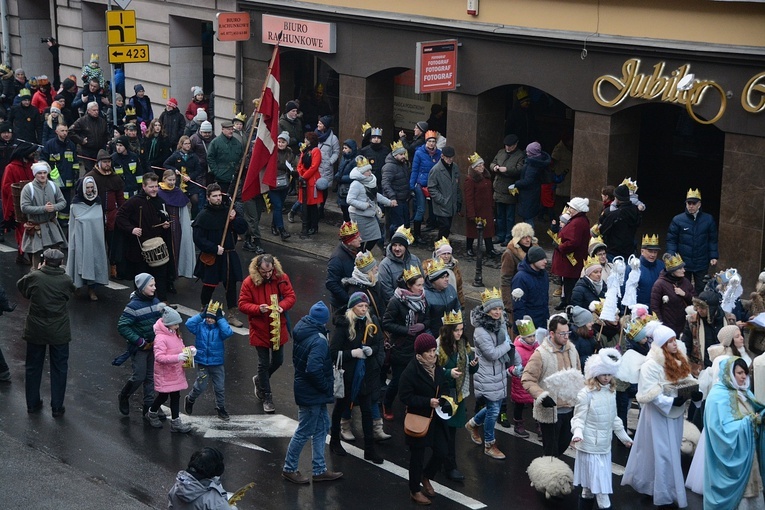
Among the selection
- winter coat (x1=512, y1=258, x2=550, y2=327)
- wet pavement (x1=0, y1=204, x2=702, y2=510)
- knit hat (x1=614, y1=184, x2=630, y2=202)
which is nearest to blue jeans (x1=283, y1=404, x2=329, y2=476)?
wet pavement (x1=0, y1=204, x2=702, y2=510)

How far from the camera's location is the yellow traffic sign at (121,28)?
21938 mm

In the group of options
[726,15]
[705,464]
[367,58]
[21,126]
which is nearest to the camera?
[705,464]

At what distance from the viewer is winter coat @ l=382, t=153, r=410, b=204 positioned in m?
19.3

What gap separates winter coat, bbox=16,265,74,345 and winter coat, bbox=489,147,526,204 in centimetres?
877

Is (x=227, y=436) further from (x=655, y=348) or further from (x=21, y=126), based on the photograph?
(x=21, y=126)

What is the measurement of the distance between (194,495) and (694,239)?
9411mm

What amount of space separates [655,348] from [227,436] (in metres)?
4.28

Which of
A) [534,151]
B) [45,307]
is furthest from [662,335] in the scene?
[534,151]

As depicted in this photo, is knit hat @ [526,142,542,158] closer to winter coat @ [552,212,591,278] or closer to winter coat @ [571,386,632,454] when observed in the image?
winter coat @ [552,212,591,278]

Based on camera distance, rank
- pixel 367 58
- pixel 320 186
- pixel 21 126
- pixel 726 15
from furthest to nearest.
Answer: pixel 21 126 → pixel 367 58 → pixel 320 186 → pixel 726 15

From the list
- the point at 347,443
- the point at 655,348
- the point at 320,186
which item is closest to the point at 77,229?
the point at 320,186

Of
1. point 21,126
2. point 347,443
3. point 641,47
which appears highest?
point 641,47

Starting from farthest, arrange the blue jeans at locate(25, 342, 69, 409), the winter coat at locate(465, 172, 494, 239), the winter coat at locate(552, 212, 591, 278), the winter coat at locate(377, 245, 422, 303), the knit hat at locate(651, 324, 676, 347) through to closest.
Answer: the winter coat at locate(465, 172, 494, 239) → the winter coat at locate(552, 212, 591, 278) → the winter coat at locate(377, 245, 422, 303) → the blue jeans at locate(25, 342, 69, 409) → the knit hat at locate(651, 324, 676, 347)

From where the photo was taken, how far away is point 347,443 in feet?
39.9
